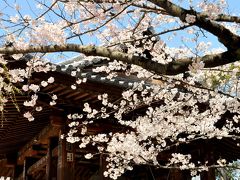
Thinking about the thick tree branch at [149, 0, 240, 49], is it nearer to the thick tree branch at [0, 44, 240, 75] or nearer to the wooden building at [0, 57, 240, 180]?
the thick tree branch at [0, 44, 240, 75]

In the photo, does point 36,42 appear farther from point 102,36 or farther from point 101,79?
point 101,79

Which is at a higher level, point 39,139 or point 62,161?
point 39,139

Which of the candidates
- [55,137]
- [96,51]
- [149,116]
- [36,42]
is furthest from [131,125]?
[96,51]

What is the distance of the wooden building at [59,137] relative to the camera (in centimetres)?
677

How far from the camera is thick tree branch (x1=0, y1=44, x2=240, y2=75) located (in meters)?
3.08

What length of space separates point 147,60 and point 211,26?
541mm

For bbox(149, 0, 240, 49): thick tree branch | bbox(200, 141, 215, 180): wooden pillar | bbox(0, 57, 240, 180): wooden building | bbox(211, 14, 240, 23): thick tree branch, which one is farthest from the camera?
bbox(200, 141, 215, 180): wooden pillar

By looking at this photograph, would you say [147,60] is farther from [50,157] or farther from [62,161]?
[50,157]

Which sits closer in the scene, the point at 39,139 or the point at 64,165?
the point at 64,165

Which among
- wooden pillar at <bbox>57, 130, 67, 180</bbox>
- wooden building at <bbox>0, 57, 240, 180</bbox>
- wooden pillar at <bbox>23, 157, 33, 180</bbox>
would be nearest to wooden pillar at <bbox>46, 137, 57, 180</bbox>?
wooden building at <bbox>0, 57, 240, 180</bbox>

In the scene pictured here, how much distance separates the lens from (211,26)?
3.05 metres

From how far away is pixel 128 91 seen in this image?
6.90 m

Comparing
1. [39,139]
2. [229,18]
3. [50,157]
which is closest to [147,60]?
[229,18]

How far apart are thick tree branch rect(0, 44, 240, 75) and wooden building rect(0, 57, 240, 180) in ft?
9.39
